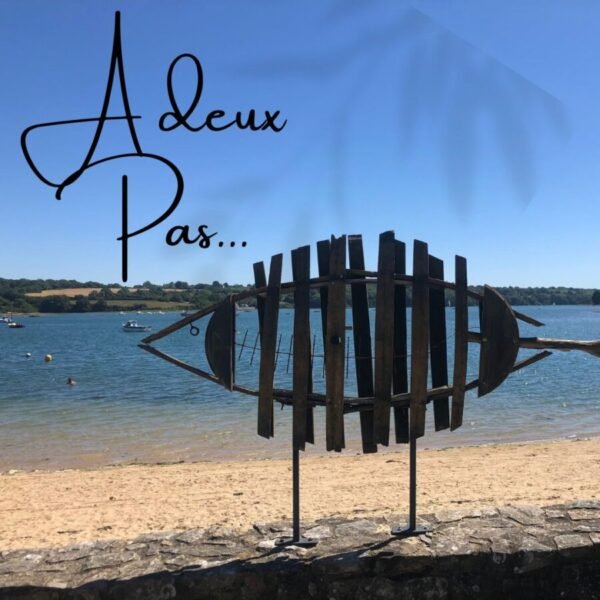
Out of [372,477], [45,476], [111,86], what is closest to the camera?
[111,86]

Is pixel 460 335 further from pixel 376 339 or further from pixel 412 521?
pixel 412 521

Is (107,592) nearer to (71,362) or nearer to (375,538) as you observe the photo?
(375,538)

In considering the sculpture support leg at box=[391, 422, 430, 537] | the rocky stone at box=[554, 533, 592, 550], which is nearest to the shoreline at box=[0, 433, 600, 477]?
the sculpture support leg at box=[391, 422, 430, 537]

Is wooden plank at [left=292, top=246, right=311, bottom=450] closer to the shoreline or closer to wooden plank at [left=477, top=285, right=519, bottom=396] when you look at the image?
wooden plank at [left=477, top=285, right=519, bottom=396]

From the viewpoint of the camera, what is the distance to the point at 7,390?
31.6 m

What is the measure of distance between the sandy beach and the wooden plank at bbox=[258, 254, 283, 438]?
4771 mm

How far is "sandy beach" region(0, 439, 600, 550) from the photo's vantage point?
9578mm

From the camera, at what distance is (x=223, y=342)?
4758mm

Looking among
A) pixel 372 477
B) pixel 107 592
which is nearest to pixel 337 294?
pixel 107 592

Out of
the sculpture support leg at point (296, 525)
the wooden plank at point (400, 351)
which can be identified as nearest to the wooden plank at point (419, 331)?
the wooden plank at point (400, 351)

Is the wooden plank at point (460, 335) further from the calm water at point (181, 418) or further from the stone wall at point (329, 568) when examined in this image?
the calm water at point (181, 418)

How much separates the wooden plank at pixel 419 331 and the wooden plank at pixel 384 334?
Result: 0.18 meters

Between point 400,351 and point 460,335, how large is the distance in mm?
486

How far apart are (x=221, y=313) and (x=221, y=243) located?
2.45 ft
